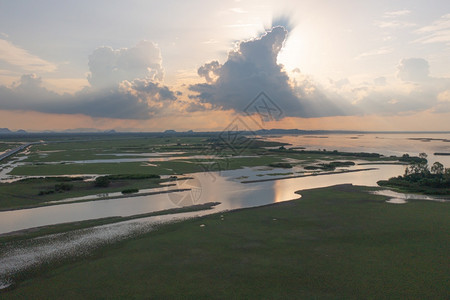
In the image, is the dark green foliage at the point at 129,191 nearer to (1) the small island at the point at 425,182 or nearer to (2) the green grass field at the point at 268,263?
(2) the green grass field at the point at 268,263

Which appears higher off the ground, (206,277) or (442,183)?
(442,183)

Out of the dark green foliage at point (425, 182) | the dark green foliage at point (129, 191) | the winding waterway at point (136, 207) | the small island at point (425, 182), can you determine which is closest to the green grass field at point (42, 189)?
the dark green foliage at point (129, 191)

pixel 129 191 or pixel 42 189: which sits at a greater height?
pixel 129 191

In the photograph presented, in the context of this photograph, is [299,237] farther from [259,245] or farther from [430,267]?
[430,267]

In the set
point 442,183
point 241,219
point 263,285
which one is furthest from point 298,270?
point 442,183

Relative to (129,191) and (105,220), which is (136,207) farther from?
(129,191)

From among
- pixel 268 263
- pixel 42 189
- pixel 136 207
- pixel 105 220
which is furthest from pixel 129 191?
pixel 268 263

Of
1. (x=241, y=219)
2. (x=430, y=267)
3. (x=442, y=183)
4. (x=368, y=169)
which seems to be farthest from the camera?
(x=368, y=169)

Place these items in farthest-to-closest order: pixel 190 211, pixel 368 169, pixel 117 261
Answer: pixel 368 169, pixel 190 211, pixel 117 261

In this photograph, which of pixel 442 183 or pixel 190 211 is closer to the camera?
pixel 190 211
